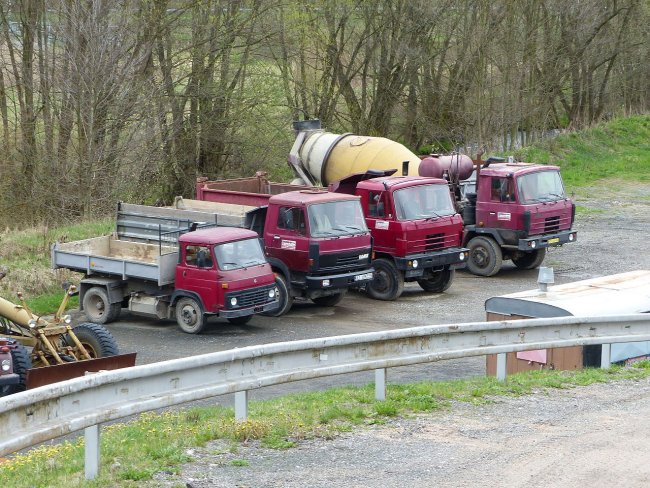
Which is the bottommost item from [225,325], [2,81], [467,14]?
[225,325]

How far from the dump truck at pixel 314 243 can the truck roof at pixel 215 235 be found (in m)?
1.07

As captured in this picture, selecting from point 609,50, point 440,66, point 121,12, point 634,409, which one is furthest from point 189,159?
point 634,409

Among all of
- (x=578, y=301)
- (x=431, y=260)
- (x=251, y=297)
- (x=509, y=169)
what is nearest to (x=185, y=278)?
(x=251, y=297)

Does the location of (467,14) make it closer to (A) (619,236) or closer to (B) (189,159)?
(B) (189,159)

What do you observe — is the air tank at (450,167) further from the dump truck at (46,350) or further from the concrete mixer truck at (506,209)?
the dump truck at (46,350)

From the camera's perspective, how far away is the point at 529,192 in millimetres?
22812

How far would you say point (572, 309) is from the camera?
12039 mm

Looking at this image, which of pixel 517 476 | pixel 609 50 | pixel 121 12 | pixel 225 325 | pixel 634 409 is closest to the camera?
pixel 517 476

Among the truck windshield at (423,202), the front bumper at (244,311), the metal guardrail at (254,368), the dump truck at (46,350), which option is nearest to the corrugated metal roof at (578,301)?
the metal guardrail at (254,368)

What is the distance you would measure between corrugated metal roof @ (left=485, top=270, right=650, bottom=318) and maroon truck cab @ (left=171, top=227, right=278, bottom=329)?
5897 mm

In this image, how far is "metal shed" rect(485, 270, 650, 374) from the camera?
11.8 metres

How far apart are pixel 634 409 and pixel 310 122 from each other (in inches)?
776

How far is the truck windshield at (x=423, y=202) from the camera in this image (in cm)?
2075

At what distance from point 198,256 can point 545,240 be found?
8286 millimetres
